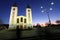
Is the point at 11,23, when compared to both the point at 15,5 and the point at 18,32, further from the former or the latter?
the point at 18,32

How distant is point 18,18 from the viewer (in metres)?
62.8

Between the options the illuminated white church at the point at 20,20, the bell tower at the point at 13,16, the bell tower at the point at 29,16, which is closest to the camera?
the bell tower at the point at 13,16

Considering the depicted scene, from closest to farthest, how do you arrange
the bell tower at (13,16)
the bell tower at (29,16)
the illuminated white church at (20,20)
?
the bell tower at (13,16) → the illuminated white church at (20,20) → the bell tower at (29,16)

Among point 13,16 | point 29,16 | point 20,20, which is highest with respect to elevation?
point 29,16

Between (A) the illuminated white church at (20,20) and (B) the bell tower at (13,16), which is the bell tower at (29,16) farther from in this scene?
(B) the bell tower at (13,16)

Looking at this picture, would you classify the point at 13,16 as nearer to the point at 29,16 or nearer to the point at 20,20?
the point at 20,20

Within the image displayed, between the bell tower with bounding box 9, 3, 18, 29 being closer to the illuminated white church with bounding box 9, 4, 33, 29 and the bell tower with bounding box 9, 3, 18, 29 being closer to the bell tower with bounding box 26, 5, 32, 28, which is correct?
the illuminated white church with bounding box 9, 4, 33, 29

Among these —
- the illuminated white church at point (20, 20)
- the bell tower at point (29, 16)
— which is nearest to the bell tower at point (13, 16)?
the illuminated white church at point (20, 20)

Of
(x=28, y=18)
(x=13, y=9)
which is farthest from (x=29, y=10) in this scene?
(x=13, y=9)

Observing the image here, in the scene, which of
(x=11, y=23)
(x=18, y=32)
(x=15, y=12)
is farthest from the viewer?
(x=15, y=12)

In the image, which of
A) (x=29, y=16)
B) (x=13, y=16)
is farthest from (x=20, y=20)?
(x=29, y=16)

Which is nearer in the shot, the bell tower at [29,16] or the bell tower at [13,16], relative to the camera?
the bell tower at [13,16]

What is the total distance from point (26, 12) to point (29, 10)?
2884 millimetres

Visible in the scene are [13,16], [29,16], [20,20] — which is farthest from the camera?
[29,16]
